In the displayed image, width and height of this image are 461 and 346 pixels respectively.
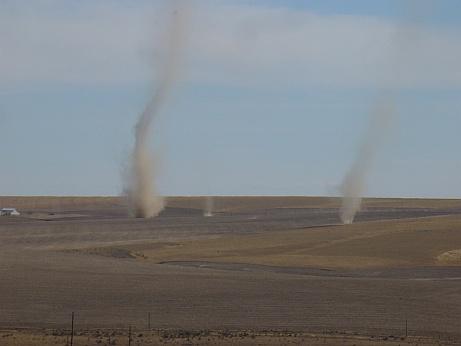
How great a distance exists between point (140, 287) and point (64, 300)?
17.5ft

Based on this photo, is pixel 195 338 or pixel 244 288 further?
pixel 244 288

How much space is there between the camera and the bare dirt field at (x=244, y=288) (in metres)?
34.3

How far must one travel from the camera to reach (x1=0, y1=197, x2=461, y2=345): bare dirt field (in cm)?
3434

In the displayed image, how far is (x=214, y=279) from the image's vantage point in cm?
4953

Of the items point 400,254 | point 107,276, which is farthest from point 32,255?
point 400,254

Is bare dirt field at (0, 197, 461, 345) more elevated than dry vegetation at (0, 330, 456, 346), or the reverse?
bare dirt field at (0, 197, 461, 345)

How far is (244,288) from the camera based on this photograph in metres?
45.8

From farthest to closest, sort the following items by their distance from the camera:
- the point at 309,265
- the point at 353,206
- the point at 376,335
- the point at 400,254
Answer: the point at 353,206
the point at 400,254
the point at 309,265
the point at 376,335

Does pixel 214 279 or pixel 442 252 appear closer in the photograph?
pixel 214 279

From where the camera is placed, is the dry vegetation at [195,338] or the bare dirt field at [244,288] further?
the bare dirt field at [244,288]

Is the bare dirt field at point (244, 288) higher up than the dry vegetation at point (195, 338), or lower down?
higher up

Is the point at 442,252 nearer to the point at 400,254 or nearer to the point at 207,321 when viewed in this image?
the point at 400,254

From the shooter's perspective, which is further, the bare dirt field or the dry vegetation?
the bare dirt field

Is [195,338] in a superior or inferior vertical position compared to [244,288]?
inferior
